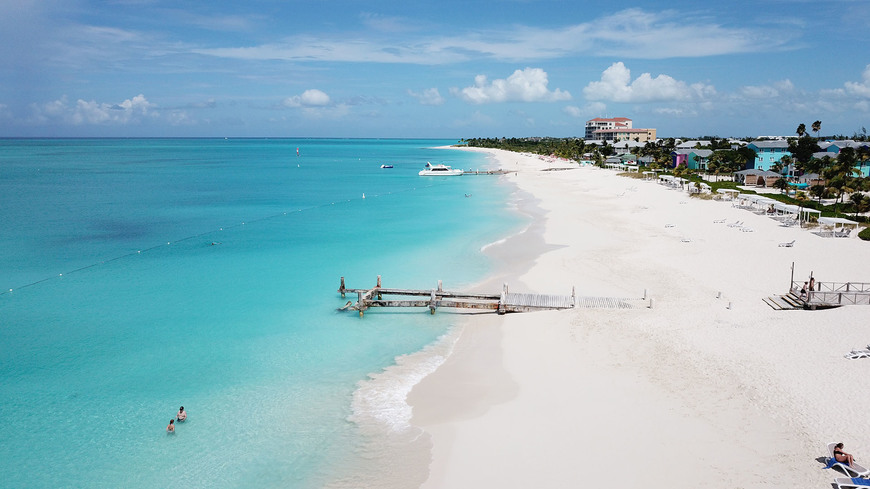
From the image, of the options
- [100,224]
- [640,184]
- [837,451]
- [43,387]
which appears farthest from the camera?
[640,184]

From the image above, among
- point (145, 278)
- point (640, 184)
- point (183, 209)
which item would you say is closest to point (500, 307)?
point (145, 278)

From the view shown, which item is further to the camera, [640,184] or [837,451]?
[640,184]

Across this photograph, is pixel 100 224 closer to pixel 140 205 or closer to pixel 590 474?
pixel 140 205

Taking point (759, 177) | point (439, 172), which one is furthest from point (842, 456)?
point (439, 172)

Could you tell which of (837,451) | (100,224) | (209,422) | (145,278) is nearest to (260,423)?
(209,422)

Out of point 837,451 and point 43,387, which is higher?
point 837,451

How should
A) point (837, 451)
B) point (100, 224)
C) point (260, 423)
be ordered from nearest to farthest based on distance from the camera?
point (837, 451)
point (260, 423)
point (100, 224)
